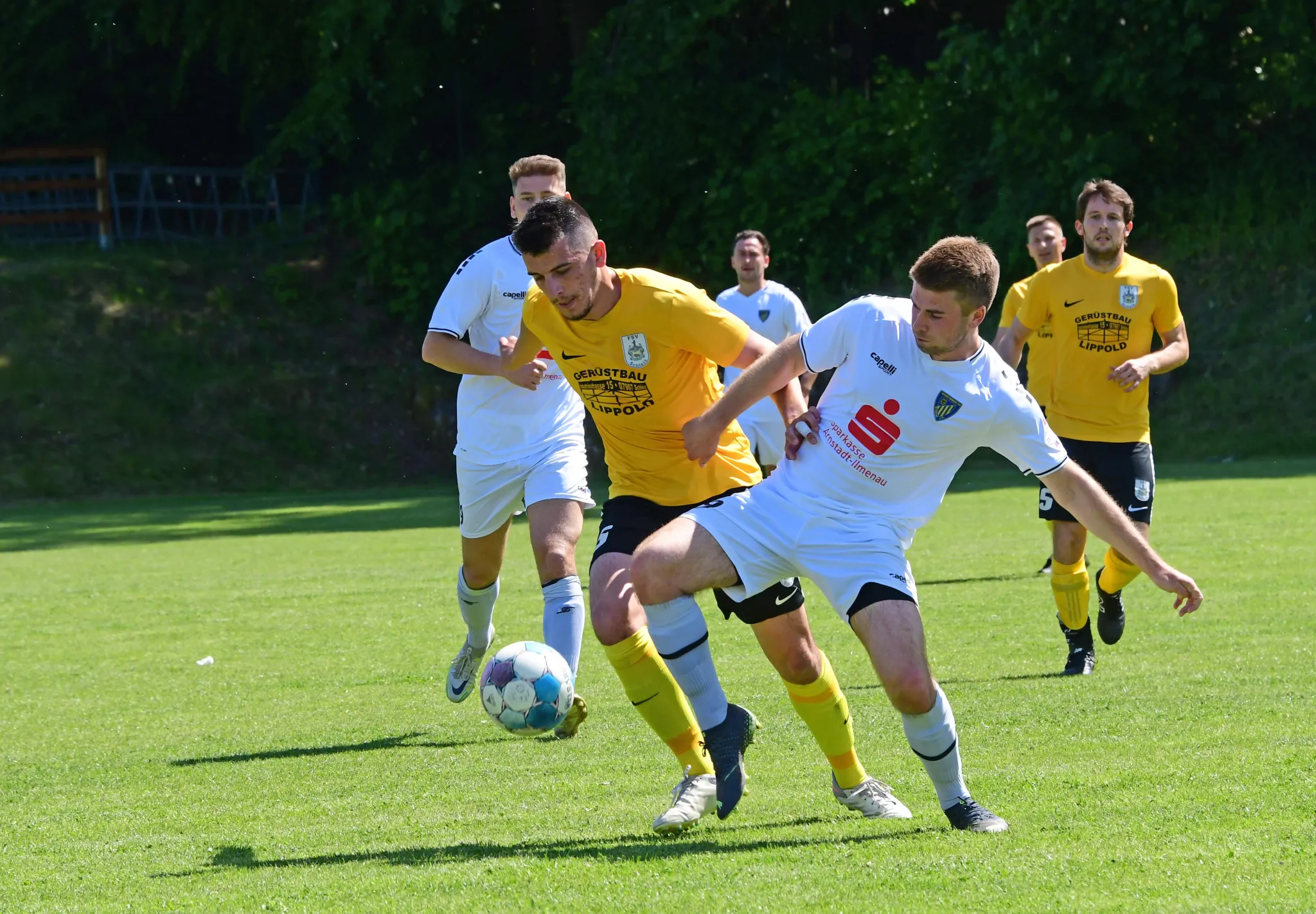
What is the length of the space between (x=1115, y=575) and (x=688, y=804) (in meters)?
3.85

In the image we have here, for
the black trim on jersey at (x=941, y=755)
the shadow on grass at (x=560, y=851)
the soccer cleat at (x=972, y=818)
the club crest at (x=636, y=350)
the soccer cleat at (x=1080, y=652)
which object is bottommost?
the soccer cleat at (x=1080, y=652)

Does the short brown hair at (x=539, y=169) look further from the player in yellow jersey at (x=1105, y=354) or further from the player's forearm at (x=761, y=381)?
the player in yellow jersey at (x=1105, y=354)

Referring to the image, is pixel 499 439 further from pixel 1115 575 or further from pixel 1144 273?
pixel 1144 273

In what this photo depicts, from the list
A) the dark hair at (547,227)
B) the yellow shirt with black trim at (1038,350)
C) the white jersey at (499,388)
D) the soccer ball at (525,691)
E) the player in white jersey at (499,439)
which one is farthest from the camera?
the yellow shirt with black trim at (1038,350)

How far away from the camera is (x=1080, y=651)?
7.92 metres

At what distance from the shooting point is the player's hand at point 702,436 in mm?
5215

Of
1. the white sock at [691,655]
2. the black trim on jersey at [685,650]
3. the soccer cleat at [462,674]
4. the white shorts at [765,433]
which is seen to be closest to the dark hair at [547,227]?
the white sock at [691,655]

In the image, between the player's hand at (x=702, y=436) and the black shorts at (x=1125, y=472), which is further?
the black shorts at (x=1125, y=472)

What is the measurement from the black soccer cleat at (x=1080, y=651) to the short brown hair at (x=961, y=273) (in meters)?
3.37

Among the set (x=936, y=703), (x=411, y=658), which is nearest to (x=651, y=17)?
(x=411, y=658)

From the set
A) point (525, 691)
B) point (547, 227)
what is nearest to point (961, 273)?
point (547, 227)

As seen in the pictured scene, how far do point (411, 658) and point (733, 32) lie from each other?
70.4ft

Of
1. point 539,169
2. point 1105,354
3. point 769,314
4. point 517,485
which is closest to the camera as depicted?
point 539,169

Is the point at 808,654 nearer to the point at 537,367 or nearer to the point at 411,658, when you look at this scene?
the point at 537,367
